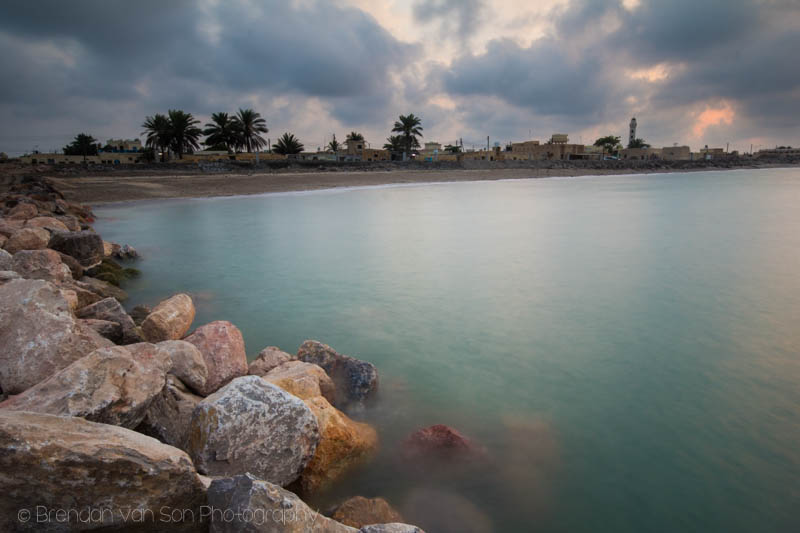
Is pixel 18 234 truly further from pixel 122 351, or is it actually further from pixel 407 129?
pixel 407 129

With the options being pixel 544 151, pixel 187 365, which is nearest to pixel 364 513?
pixel 187 365

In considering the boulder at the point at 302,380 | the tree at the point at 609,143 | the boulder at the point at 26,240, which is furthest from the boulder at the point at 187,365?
the tree at the point at 609,143

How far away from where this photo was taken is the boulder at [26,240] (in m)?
7.91

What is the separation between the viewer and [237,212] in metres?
22.7

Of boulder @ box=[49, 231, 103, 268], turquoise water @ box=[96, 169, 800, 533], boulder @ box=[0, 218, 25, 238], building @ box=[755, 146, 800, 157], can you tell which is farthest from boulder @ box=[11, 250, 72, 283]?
building @ box=[755, 146, 800, 157]

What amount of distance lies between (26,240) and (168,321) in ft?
17.2

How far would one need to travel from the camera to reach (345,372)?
14.7 feet

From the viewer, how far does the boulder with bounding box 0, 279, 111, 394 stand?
313 centimetres

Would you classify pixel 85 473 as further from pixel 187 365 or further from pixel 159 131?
pixel 159 131

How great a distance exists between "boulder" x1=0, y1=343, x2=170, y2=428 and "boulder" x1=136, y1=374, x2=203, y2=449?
0.44ft

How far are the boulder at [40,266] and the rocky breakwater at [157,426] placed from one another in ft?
3.54

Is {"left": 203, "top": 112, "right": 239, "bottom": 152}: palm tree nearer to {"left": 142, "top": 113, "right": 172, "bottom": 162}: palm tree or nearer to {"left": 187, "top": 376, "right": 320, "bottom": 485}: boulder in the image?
{"left": 142, "top": 113, "right": 172, "bottom": 162}: palm tree

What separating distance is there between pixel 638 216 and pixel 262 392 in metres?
21.2

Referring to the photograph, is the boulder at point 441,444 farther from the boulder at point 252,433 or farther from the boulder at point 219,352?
the boulder at point 219,352
